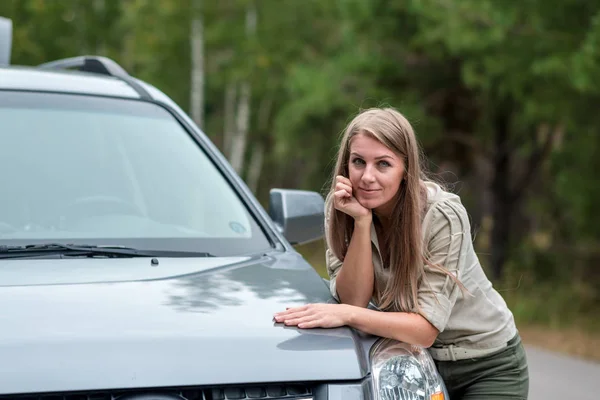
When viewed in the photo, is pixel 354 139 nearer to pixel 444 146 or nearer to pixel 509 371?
pixel 509 371

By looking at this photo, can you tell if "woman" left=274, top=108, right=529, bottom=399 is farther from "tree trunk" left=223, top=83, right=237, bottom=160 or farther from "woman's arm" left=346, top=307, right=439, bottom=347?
"tree trunk" left=223, top=83, right=237, bottom=160

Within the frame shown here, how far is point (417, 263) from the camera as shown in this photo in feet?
10.7

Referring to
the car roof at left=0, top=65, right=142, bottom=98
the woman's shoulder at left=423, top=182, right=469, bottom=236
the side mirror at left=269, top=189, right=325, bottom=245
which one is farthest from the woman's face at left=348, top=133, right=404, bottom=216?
the car roof at left=0, top=65, right=142, bottom=98

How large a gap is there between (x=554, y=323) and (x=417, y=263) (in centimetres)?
999

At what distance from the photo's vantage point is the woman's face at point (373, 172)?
330 centimetres

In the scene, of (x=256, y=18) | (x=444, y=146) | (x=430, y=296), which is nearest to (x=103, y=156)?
(x=430, y=296)

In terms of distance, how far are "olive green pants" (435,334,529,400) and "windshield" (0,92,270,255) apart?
2.88 feet

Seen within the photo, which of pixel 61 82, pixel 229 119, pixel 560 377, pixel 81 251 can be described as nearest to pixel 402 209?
pixel 81 251

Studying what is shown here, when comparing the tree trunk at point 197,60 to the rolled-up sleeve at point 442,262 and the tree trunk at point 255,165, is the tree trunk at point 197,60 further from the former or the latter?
the rolled-up sleeve at point 442,262

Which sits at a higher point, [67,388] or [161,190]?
[161,190]

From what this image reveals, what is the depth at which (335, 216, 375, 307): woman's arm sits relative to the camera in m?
3.36

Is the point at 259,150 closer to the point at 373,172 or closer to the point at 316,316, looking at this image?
the point at 373,172

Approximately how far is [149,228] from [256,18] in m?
24.3

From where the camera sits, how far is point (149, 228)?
12.7 ft
